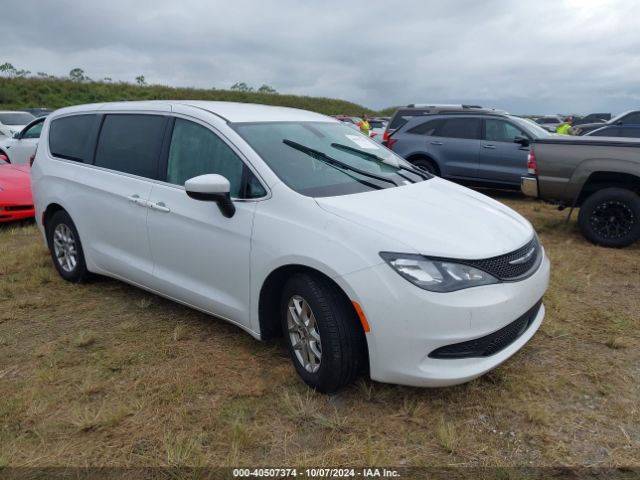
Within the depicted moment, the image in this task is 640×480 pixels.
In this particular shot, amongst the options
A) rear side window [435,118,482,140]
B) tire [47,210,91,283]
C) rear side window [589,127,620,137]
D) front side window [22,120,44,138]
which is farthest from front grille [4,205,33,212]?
rear side window [589,127,620,137]

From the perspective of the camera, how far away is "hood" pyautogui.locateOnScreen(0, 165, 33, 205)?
7129mm

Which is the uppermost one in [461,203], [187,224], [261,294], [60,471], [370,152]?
[370,152]

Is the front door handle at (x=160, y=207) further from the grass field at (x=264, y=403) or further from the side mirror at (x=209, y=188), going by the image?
the grass field at (x=264, y=403)

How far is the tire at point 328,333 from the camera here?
266 cm

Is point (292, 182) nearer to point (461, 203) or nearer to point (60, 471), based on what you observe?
point (461, 203)

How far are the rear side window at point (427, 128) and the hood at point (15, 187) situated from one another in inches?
261

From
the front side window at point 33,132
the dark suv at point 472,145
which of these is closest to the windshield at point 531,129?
the dark suv at point 472,145

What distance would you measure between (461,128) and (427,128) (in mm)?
647

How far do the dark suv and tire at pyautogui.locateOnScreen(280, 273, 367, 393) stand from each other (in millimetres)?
6936

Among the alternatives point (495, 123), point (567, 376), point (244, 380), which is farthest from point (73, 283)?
point (495, 123)

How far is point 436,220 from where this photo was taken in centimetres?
288

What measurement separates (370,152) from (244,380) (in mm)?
1928

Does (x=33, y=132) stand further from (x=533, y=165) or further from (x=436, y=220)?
(x=436, y=220)

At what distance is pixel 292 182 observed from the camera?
308cm
